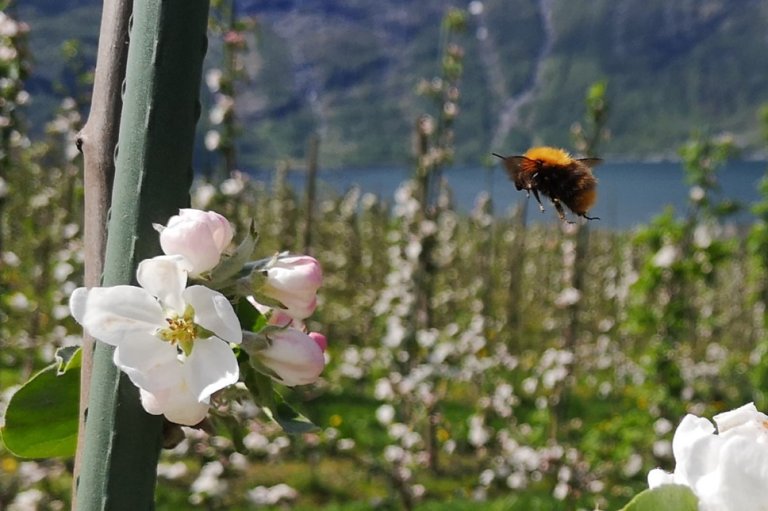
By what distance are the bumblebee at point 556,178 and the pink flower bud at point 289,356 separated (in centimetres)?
81

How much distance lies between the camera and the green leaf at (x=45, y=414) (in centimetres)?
73

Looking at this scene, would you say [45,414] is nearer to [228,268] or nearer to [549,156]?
[228,268]

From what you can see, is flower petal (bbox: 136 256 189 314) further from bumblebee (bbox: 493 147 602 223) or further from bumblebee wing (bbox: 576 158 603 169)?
bumblebee wing (bbox: 576 158 603 169)

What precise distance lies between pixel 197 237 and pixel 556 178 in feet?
3.17

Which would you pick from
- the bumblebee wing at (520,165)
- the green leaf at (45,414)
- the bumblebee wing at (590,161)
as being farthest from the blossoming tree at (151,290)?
the bumblebee wing at (590,161)

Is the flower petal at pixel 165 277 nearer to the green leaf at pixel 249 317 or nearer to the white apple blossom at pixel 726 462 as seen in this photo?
the green leaf at pixel 249 317

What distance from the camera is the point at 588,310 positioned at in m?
15.8

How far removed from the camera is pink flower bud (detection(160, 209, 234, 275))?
1.98 feet

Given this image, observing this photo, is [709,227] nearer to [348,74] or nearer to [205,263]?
[205,263]

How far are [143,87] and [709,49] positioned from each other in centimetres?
19205

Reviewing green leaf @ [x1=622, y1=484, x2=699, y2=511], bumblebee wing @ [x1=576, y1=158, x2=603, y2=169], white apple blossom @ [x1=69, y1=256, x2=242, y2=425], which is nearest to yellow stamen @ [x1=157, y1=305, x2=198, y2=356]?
white apple blossom @ [x1=69, y1=256, x2=242, y2=425]

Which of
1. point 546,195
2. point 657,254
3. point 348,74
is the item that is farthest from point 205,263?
point 348,74

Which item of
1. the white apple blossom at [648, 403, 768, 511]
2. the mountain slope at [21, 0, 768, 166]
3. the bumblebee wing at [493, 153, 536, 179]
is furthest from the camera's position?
the mountain slope at [21, 0, 768, 166]

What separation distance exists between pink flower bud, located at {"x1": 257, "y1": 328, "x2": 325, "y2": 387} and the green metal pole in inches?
5.1
